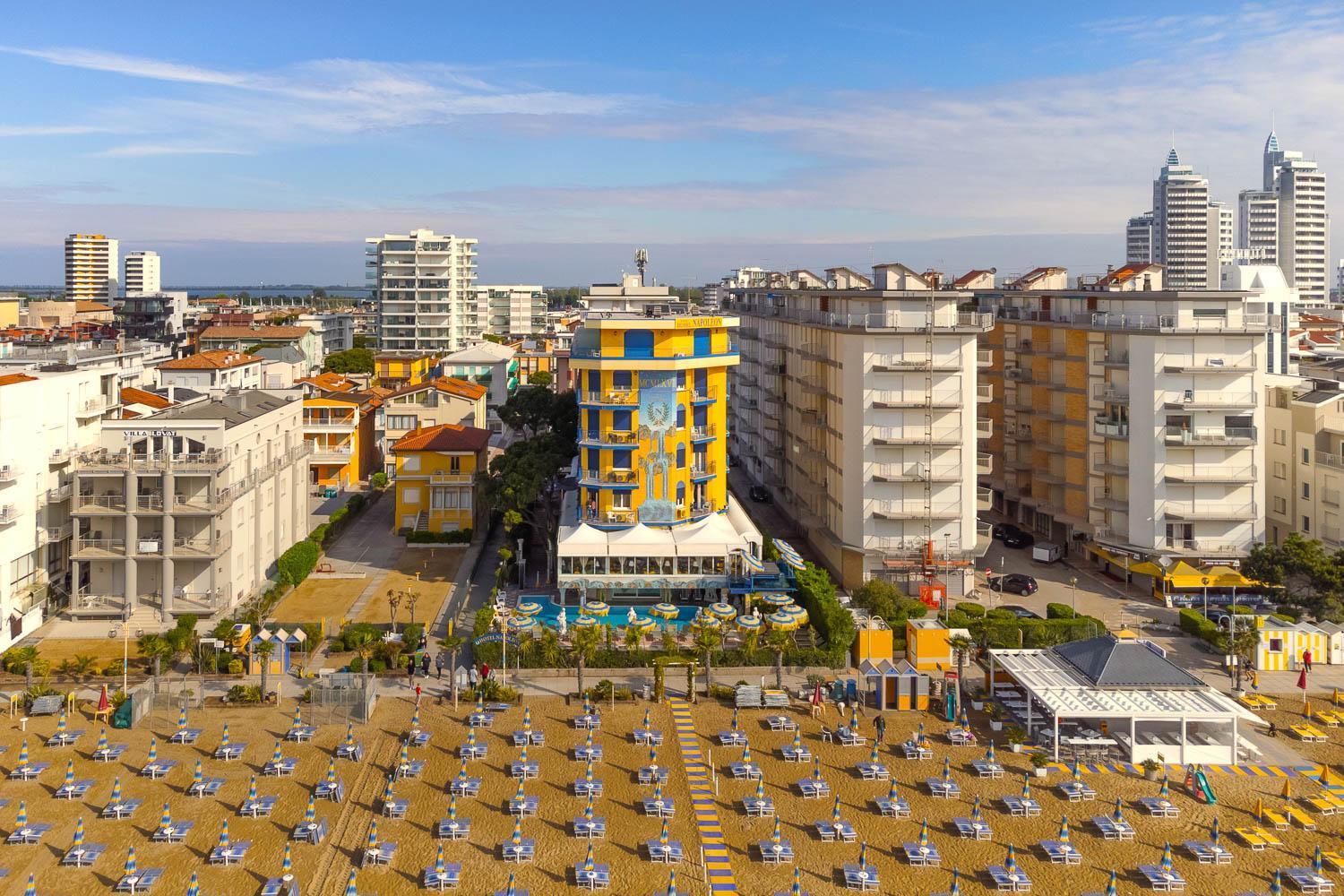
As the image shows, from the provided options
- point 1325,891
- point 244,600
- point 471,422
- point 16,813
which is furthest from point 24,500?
point 1325,891

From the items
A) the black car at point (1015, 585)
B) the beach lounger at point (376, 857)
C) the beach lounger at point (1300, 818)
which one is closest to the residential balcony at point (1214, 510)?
the black car at point (1015, 585)

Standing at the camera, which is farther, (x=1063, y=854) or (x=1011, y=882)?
(x=1063, y=854)

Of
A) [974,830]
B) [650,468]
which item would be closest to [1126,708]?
[974,830]

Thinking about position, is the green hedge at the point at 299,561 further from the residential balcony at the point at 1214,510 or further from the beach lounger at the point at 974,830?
the residential balcony at the point at 1214,510

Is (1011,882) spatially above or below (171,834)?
below

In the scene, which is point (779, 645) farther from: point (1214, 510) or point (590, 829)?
point (1214, 510)

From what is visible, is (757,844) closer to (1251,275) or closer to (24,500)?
(24,500)

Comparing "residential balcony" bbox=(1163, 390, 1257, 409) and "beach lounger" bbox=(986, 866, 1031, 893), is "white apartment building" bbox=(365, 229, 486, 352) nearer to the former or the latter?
"residential balcony" bbox=(1163, 390, 1257, 409)
